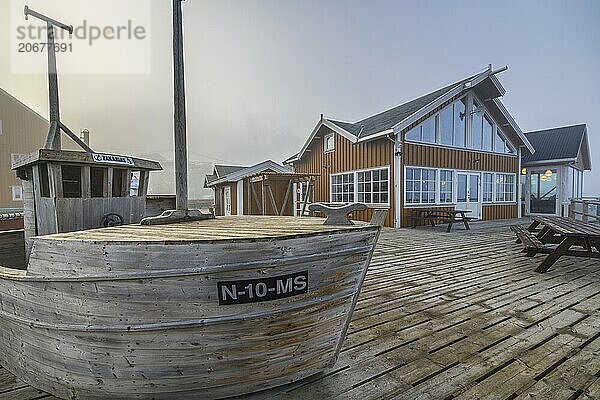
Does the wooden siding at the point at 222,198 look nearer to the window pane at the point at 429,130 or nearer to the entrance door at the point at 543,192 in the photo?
the window pane at the point at 429,130

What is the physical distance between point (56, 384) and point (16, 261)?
2.97m

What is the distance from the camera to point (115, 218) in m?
3.24

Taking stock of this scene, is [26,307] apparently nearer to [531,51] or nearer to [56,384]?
[56,384]

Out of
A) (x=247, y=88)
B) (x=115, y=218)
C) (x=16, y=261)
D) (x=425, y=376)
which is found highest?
(x=247, y=88)

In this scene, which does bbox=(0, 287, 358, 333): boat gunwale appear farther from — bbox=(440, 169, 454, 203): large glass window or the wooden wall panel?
the wooden wall panel

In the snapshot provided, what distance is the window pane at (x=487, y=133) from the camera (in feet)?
48.3

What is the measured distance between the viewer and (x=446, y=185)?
43.5 ft

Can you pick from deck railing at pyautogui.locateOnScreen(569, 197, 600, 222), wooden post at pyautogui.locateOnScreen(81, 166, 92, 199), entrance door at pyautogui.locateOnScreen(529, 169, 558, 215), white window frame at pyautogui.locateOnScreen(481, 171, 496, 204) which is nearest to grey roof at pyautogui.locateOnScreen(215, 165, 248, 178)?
white window frame at pyautogui.locateOnScreen(481, 171, 496, 204)

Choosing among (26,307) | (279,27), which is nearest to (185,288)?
(26,307)

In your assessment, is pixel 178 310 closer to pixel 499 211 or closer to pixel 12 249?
pixel 12 249

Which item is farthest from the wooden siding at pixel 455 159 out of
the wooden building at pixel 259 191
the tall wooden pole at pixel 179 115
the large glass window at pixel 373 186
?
the tall wooden pole at pixel 179 115

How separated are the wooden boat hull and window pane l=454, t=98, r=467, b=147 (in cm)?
1353

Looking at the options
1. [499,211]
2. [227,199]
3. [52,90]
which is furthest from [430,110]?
[52,90]

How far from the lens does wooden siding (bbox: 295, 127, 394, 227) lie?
39.8ft
